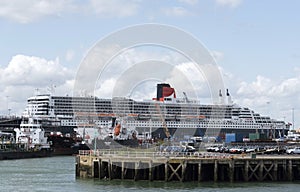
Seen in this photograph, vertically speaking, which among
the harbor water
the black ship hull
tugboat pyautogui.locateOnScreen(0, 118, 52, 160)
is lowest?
the harbor water

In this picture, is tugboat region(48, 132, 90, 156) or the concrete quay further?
tugboat region(48, 132, 90, 156)

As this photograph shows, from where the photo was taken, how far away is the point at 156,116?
148500mm

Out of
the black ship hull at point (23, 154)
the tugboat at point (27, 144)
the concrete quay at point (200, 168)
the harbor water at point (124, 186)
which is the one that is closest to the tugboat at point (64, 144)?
the tugboat at point (27, 144)

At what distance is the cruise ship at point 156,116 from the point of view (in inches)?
5448

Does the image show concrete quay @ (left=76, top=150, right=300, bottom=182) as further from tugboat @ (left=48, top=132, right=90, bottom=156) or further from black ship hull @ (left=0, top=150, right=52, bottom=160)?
tugboat @ (left=48, top=132, right=90, bottom=156)

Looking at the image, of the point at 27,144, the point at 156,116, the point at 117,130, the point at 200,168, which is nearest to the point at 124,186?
the point at 200,168

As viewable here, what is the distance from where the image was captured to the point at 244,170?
170ft

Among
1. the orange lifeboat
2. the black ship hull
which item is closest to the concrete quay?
the black ship hull

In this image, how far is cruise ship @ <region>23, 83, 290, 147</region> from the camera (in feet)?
454

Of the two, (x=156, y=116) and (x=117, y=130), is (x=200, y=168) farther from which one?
(x=156, y=116)

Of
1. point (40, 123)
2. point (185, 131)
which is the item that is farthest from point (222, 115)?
point (40, 123)

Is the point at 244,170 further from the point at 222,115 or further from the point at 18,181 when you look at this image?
the point at 222,115

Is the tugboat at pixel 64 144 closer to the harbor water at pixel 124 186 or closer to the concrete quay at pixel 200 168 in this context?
the harbor water at pixel 124 186

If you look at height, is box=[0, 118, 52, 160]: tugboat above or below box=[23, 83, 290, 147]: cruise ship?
below
